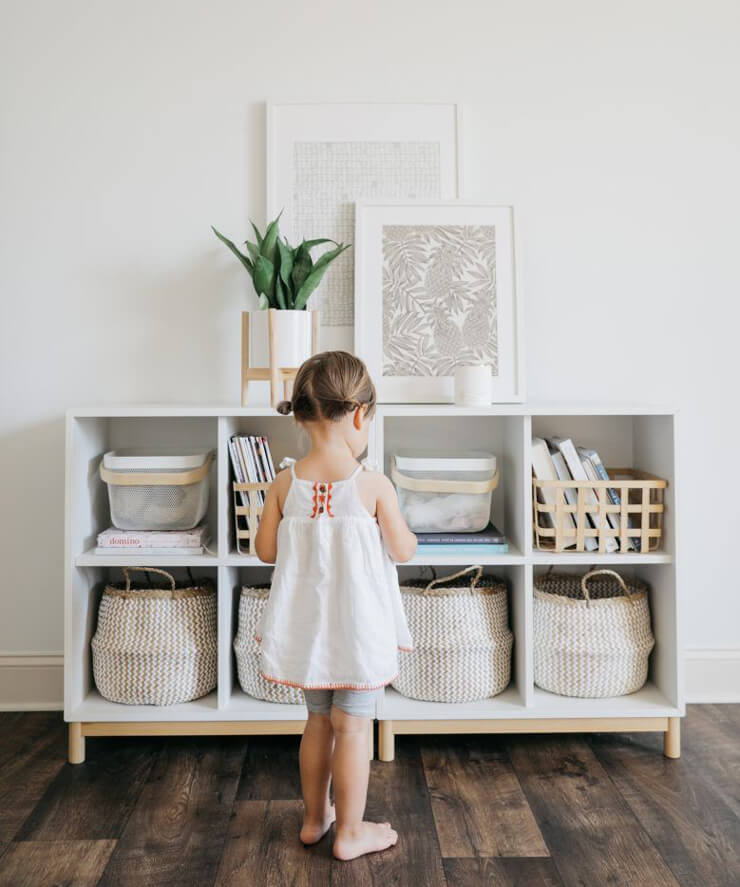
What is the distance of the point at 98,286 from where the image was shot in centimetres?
239

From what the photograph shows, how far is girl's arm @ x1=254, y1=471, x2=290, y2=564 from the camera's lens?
65.3 inches

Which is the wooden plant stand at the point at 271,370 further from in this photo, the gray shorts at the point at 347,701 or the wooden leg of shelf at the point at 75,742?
the wooden leg of shelf at the point at 75,742

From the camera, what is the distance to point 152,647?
211 centimetres

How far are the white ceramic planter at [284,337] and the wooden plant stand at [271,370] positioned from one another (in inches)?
0.4

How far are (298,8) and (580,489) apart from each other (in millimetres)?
1636

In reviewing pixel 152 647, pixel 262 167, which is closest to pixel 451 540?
pixel 152 647

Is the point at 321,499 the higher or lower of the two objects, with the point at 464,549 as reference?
higher

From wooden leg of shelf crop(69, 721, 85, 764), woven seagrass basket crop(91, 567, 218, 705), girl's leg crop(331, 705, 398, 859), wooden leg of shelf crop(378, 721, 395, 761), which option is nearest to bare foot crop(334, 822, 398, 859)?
girl's leg crop(331, 705, 398, 859)

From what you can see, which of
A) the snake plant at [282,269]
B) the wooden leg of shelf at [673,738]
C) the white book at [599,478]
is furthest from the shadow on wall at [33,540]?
the wooden leg of shelf at [673,738]

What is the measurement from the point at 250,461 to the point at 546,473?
800 mm

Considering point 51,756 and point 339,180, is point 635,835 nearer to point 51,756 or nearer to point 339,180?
point 51,756

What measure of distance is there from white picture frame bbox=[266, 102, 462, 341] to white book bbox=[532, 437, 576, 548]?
0.73 meters

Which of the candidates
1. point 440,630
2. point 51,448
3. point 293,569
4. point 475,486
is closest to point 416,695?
point 440,630

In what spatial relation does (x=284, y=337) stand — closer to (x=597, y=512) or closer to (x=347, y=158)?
(x=347, y=158)
